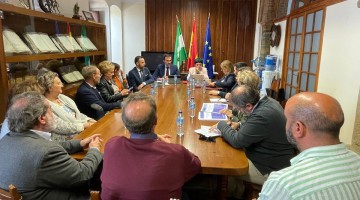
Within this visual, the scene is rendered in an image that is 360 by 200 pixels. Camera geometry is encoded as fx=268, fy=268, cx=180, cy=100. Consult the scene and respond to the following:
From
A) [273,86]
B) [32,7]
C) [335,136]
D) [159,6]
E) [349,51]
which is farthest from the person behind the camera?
[159,6]

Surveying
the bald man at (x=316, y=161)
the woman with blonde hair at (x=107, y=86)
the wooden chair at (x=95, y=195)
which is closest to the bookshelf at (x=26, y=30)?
the woman with blonde hair at (x=107, y=86)

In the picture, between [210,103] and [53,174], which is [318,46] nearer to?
[210,103]

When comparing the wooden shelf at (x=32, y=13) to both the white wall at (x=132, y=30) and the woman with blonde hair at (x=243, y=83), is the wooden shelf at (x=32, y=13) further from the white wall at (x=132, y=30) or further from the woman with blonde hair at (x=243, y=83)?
the white wall at (x=132, y=30)

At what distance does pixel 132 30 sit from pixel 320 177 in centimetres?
676

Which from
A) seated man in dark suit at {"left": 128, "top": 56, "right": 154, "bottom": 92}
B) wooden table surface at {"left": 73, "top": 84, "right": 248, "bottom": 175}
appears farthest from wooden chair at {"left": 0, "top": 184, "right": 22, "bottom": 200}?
seated man in dark suit at {"left": 128, "top": 56, "right": 154, "bottom": 92}

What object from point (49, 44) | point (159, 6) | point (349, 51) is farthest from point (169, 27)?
point (349, 51)

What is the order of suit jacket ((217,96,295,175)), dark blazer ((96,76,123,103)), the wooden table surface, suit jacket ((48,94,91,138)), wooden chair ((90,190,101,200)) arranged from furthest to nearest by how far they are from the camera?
dark blazer ((96,76,123,103))
suit jacket ((48,94,91,138))
suit jacket ((217,96,295,175))
the wooden table surface
wooden chair ((90,190,101,200))

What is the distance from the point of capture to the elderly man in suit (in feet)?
4.05

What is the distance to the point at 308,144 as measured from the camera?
0.97 metres

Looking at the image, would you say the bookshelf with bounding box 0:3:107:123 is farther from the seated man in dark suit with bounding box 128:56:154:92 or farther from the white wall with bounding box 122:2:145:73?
the white wall with bounding box 122:2:145:73

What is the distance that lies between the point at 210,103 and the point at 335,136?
2.23 metres

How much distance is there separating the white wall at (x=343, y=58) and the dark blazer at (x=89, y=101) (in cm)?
245

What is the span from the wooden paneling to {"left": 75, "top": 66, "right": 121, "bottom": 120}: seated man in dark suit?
13.7ft

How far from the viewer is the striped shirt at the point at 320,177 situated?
84cm
